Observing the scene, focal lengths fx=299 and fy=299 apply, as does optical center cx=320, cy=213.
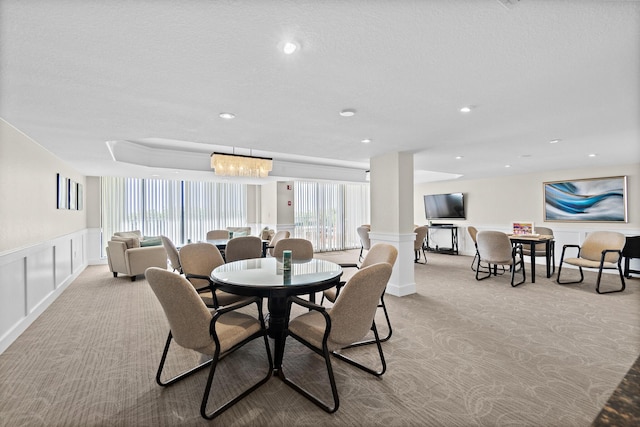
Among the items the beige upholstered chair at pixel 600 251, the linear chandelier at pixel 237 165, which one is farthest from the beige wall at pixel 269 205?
the beige upholstered chair at pixel 600 251

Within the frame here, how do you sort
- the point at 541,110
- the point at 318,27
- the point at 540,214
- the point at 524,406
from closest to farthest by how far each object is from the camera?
1. the point at 318,27
2. the point at 524,406
3. the point at 541,110
4. the point at 540,214

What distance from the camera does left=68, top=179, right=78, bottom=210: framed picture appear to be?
5402mm

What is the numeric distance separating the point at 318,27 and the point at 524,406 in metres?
2.64

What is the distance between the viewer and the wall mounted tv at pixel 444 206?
349 inches

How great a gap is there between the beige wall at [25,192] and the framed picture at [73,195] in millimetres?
734

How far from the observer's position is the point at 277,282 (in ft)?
7.90

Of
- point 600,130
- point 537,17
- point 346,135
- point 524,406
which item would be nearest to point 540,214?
point 600,130

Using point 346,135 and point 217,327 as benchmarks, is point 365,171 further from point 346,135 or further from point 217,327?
point 217,327

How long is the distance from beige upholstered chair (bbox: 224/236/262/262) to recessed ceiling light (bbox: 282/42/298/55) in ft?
11.0

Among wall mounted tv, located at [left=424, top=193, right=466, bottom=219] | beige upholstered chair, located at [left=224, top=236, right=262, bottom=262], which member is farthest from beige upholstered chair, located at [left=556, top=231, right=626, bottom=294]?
beige upholstered chair, located at [left=224, top=236, right=262, bottom=262]

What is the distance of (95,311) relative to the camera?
3906mm

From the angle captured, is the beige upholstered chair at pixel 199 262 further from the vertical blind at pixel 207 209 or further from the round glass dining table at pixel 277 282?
the vertical blind at pixel 207 209

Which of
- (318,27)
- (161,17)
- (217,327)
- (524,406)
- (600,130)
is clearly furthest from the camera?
(600,130)

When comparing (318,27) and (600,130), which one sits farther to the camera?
(600,130)
